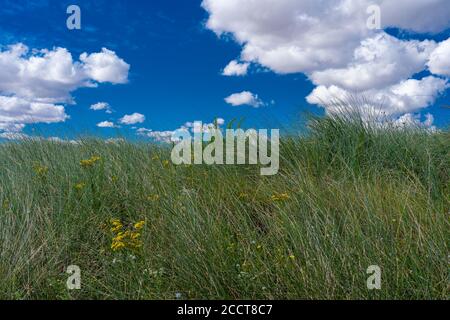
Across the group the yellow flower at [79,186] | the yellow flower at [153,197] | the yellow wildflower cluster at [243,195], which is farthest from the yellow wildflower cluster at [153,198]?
the yellow wildflower cluster at [243,195]

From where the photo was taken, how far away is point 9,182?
4.31m

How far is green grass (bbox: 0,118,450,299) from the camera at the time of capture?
2520 mm

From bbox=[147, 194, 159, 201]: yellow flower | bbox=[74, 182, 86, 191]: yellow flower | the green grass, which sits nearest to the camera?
the green grass

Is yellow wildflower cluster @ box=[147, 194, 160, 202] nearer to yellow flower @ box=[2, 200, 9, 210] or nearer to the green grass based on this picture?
the green grass

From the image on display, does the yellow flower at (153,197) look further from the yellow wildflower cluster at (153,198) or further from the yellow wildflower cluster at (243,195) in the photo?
the yellow wildflower cluster at (243,195)

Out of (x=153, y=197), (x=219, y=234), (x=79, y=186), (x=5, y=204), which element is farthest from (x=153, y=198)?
(x=5, y=204)

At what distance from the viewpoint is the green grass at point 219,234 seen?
99.2 inches

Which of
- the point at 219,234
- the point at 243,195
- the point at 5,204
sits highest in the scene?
the point at 243,195

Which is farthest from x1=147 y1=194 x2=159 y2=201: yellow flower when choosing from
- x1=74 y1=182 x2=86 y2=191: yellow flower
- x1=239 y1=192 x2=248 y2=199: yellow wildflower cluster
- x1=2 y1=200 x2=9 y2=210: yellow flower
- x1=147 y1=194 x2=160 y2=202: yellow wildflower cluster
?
x1=2 y1=200 x2=9 y2=210: yellow flower

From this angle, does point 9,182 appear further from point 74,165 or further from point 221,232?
point 221,232

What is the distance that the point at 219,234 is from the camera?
2885 millimetres

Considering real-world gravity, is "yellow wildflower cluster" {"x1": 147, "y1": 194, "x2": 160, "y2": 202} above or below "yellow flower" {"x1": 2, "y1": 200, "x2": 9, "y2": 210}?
above

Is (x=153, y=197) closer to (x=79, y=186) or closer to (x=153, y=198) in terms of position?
(x=153, y=198)
